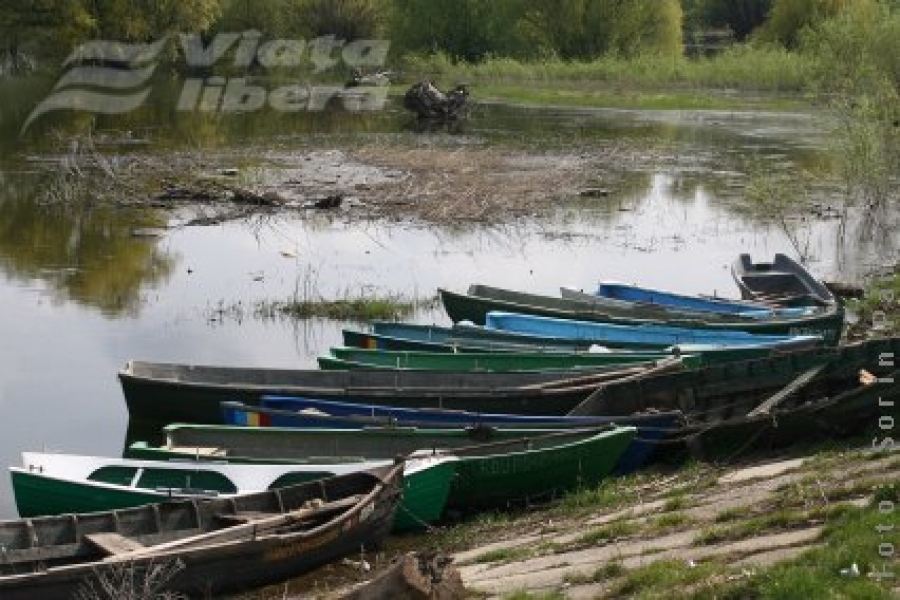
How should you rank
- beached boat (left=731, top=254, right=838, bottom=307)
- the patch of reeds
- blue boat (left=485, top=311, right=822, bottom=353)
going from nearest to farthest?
blue boat (left=485, top=311, right=822, bottom=353), beached boat (left=731, top=254, right=838, bottom=307), the patch of reeds

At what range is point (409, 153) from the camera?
146 ft

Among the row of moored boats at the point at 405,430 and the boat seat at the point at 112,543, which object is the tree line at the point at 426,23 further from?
the boat seat at the point at 112,543

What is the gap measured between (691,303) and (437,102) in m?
34.4

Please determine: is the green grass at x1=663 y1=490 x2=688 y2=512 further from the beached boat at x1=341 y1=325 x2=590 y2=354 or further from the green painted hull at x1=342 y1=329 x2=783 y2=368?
the beached boat at x1=341 y1=325 x2=590 y2=354

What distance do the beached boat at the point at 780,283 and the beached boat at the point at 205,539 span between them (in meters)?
11.3

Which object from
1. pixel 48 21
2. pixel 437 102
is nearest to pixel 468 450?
pixel 437 102

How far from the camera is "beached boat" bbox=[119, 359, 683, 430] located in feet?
57.0

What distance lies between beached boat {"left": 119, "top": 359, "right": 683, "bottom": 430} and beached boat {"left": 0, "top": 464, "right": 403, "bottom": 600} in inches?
141

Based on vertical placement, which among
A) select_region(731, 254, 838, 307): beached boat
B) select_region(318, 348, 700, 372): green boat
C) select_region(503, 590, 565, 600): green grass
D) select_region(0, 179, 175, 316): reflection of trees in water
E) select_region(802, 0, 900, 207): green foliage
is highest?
select_region(802, 0, 900, 207): green foliage

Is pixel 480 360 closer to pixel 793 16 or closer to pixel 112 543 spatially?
pixel 112 543

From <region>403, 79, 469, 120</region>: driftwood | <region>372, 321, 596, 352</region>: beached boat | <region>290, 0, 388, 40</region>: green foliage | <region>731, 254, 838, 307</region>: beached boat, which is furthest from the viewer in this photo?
<region>290, 0, 388, 40</region>: green foliage

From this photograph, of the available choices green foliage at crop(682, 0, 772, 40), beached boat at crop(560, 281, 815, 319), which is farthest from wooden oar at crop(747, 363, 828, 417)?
green foliage at crop(682, 0, 772, 40)

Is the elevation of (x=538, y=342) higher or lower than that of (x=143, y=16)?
lower

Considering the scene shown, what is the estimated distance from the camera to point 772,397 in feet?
55.2
